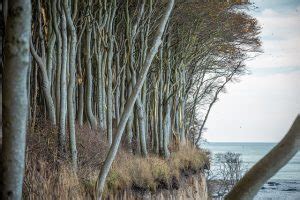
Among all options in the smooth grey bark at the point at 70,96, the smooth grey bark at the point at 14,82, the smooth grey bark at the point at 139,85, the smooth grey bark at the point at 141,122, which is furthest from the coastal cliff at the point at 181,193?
the smooth grey bark at the point at 14,82

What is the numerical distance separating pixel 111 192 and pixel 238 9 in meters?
10.4

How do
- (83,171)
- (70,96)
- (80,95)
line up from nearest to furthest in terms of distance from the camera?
(83,171) → (70,96) → (80,95)

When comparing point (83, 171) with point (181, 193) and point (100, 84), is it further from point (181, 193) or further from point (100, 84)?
point (181, 193)

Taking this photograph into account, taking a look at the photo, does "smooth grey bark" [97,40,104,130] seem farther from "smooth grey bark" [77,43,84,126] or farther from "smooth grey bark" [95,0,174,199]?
"smooth grey bark" [95,0,174,199]

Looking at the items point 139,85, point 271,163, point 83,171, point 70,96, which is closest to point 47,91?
point 70,96

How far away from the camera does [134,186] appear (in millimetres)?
11086

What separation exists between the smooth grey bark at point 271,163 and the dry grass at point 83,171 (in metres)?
3.64

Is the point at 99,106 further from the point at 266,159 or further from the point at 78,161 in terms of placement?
the point at 266,159

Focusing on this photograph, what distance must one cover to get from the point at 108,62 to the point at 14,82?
31.9ft

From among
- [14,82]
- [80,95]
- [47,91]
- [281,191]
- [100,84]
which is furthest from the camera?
[281,191]

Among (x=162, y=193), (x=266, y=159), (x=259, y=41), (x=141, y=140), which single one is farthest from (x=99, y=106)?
(x=266, y=159)

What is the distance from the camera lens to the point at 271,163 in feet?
6.73

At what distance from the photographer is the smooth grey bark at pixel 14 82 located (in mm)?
3689

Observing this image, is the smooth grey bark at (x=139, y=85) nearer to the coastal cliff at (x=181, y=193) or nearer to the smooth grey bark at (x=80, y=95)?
the coastal cliff at (x=181, y=193)
